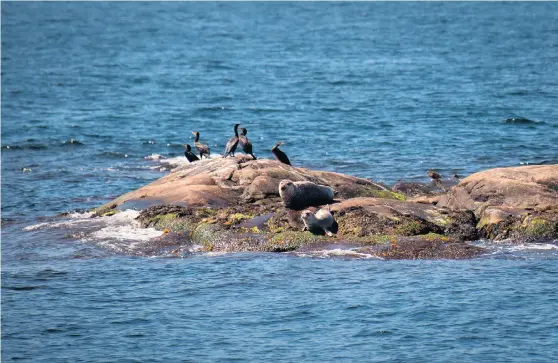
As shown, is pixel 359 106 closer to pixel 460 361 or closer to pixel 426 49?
pixel 426 49

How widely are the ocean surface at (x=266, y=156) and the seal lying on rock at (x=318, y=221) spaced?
1.19m

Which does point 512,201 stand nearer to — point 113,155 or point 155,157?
point 155,157

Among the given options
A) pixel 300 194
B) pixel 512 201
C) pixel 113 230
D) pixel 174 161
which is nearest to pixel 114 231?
pixel 113 230

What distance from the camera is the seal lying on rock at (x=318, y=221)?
21438mm

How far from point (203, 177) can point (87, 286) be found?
237 inches

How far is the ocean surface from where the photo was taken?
56.6ft

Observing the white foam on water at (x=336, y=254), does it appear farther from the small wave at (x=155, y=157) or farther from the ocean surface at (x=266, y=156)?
the small wave at (x=155, y=157)

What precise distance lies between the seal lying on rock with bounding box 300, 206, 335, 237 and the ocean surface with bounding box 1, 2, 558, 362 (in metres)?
1.19

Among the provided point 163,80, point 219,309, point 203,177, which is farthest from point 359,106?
point 219,309

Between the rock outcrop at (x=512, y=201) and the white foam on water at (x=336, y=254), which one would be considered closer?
the white foam on water at (x=336, y=254)

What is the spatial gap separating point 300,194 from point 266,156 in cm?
1429

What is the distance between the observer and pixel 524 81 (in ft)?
176

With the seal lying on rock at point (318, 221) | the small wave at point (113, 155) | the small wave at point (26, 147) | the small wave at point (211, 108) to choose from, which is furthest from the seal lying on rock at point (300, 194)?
the small wave at point (211, 108)

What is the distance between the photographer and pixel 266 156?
36.9 meters
